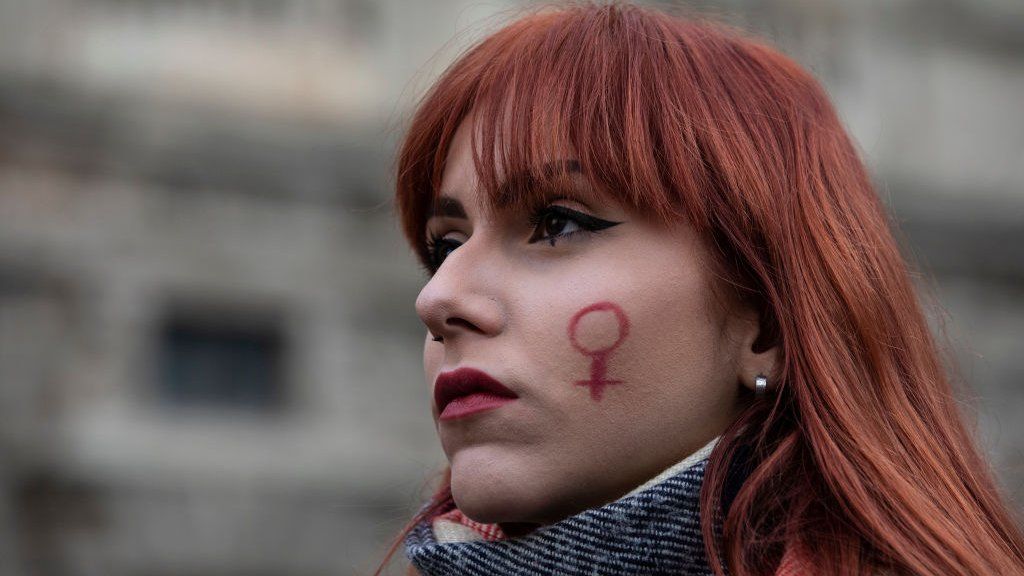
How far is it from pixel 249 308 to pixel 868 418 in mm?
7484

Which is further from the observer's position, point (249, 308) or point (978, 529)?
point (249, 308)

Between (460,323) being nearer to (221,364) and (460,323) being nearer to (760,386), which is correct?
(760,386)

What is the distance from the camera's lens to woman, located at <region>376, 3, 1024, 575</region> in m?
2.23

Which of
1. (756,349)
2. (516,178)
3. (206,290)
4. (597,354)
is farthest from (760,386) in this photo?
(206,290)

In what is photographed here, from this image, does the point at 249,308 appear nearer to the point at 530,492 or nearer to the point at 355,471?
the point at 355,471

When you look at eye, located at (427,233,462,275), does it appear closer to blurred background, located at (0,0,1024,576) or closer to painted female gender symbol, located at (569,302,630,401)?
painted female gender symbol, located at (569,302,630,401)

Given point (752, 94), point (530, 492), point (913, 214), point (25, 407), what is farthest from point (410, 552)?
point (913, 214)

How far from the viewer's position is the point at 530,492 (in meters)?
2.32

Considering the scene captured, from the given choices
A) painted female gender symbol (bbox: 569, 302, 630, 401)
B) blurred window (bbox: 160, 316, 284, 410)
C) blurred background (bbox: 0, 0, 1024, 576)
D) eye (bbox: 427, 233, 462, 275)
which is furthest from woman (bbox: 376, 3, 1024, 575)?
blurred window (bbox: 160, 316, 284, 410)

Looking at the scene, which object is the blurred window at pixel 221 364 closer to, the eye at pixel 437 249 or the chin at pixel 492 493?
the eye at pixel 437 249

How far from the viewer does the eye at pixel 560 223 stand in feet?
7.94

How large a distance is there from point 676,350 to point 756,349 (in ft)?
0.58

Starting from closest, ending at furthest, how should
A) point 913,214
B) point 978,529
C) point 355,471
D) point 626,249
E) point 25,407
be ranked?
point 978,529
point 626,249
point 25,407
point 355,471
point 913,214

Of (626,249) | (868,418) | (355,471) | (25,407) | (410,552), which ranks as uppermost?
(626,249)
